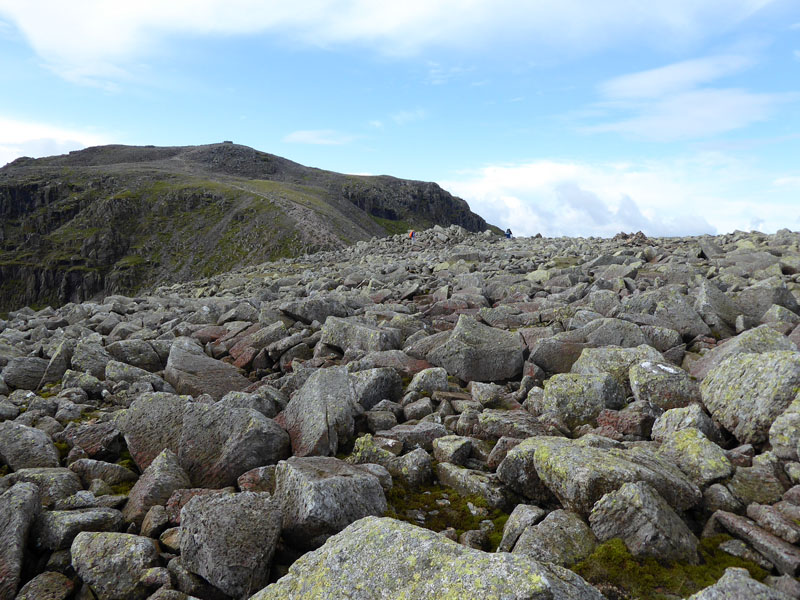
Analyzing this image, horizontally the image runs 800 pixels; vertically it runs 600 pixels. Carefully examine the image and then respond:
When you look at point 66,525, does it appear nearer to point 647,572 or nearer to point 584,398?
point 647,572

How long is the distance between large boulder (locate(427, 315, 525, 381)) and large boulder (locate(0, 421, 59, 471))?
8.93 meters

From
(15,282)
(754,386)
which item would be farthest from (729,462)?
(15,282)

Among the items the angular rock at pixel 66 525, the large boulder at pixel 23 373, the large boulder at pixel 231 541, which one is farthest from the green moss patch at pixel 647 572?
the large boulder at pixel 23 373

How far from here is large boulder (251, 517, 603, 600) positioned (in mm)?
4441

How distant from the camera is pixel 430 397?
11844 millimetres

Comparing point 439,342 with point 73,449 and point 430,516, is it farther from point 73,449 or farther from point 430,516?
point 73,449

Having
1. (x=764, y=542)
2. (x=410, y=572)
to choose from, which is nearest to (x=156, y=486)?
(x=410, y=572)

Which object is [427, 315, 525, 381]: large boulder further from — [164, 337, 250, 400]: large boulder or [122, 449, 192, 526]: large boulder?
[122, 449, 192, 526]: large boulder

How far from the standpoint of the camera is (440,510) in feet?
25.9

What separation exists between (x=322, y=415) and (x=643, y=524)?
5.74 meters

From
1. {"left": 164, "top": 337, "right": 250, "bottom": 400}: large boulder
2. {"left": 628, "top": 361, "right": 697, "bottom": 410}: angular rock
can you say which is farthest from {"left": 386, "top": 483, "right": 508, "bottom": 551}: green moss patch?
{"left": 164, "top": 337, "right": 250, "bottom": 400}: large boulder

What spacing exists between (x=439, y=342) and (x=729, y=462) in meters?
8.39

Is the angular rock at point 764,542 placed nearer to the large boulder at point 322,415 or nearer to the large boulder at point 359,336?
the large boulder at point 322,415

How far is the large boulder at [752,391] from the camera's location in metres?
8.04
